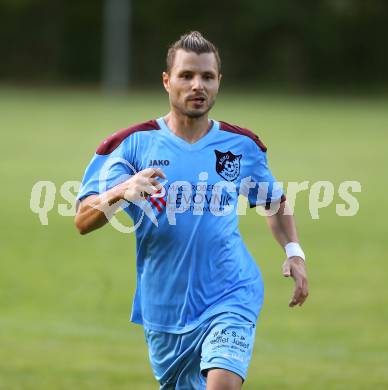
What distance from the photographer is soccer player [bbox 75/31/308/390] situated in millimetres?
5988

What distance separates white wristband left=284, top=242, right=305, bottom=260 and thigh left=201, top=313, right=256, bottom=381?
0.51 meters

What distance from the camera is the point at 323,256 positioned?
14.8 meters

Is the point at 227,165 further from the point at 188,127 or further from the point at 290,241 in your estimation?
the point at 290,241

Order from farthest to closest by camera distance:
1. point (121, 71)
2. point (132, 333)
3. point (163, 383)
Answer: point (121, 71), point (132, 333), point (163, 383)

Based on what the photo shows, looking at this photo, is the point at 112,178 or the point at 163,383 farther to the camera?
the point at 163,383

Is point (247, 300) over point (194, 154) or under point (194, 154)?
under

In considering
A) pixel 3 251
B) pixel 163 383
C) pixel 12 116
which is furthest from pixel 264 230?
pixel 12 116

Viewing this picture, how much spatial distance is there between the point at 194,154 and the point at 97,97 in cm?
4252

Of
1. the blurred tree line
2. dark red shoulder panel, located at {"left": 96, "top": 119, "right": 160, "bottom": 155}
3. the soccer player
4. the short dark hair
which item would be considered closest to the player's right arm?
the soccer player

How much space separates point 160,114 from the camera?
35000 mm

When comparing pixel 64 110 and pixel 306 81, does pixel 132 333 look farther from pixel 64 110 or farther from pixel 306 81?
pixel 306 81

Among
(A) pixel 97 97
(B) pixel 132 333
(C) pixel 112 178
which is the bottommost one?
(B) pixel 132 333

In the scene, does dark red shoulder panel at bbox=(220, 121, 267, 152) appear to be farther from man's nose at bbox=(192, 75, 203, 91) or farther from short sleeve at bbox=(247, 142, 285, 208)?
man's nose at bbox=(192, 75, 203, 91)

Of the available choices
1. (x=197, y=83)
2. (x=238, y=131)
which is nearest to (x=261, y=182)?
(x=238, y=131)
